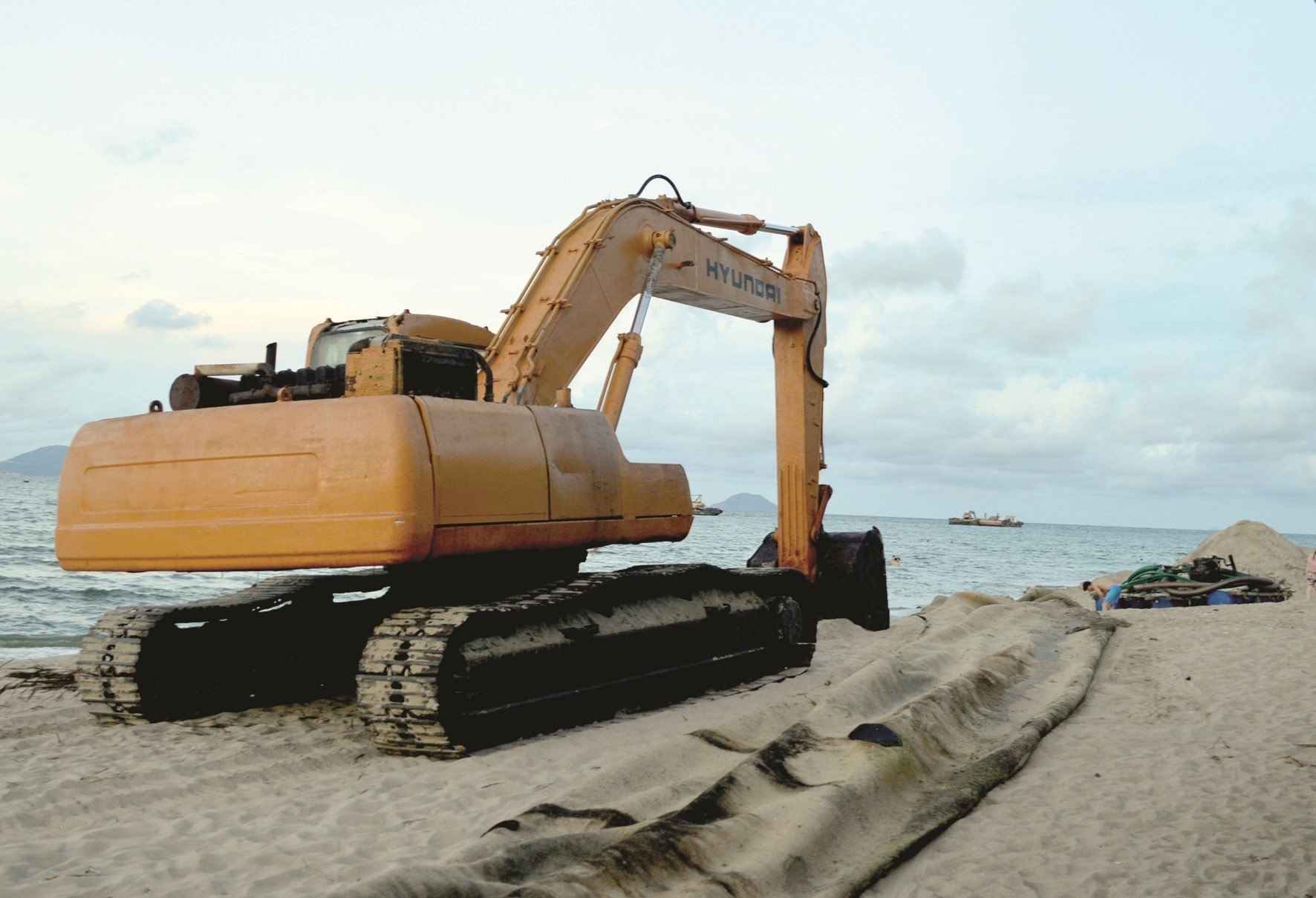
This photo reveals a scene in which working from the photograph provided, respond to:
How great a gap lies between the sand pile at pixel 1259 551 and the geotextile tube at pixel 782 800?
17.5 meters

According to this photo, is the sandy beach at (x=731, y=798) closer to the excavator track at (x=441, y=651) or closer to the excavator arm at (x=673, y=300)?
the excavator track at (x=441, y=651)

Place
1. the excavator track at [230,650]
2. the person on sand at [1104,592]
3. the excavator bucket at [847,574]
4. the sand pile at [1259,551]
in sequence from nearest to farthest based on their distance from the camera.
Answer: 1. the excavator track at [230,650]
2. the excavator bucket at [847,574]
3. the person on sand at [1104,592]
4. the sand pile at [1259,551]

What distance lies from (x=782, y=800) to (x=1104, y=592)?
1431 centimetres

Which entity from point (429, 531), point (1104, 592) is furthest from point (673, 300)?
point (1104, 592)

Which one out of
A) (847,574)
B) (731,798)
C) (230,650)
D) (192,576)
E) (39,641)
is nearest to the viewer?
(731,798)

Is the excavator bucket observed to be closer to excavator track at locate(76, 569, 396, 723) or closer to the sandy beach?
the sandy beach

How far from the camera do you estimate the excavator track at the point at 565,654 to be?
5.26m

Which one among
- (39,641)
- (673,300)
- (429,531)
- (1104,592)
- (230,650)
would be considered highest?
(673,300)

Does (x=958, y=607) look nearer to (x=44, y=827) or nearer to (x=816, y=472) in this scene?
(x=816, y=472)

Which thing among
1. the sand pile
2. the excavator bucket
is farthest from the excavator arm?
the sand pile

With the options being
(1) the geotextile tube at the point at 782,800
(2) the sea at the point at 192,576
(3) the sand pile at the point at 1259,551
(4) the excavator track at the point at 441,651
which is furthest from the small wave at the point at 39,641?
(3) the sand pile at the point at 1259,551

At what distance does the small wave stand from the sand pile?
762 inches

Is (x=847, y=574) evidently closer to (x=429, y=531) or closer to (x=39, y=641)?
(x=429, y=531)

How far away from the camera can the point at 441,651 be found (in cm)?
517
